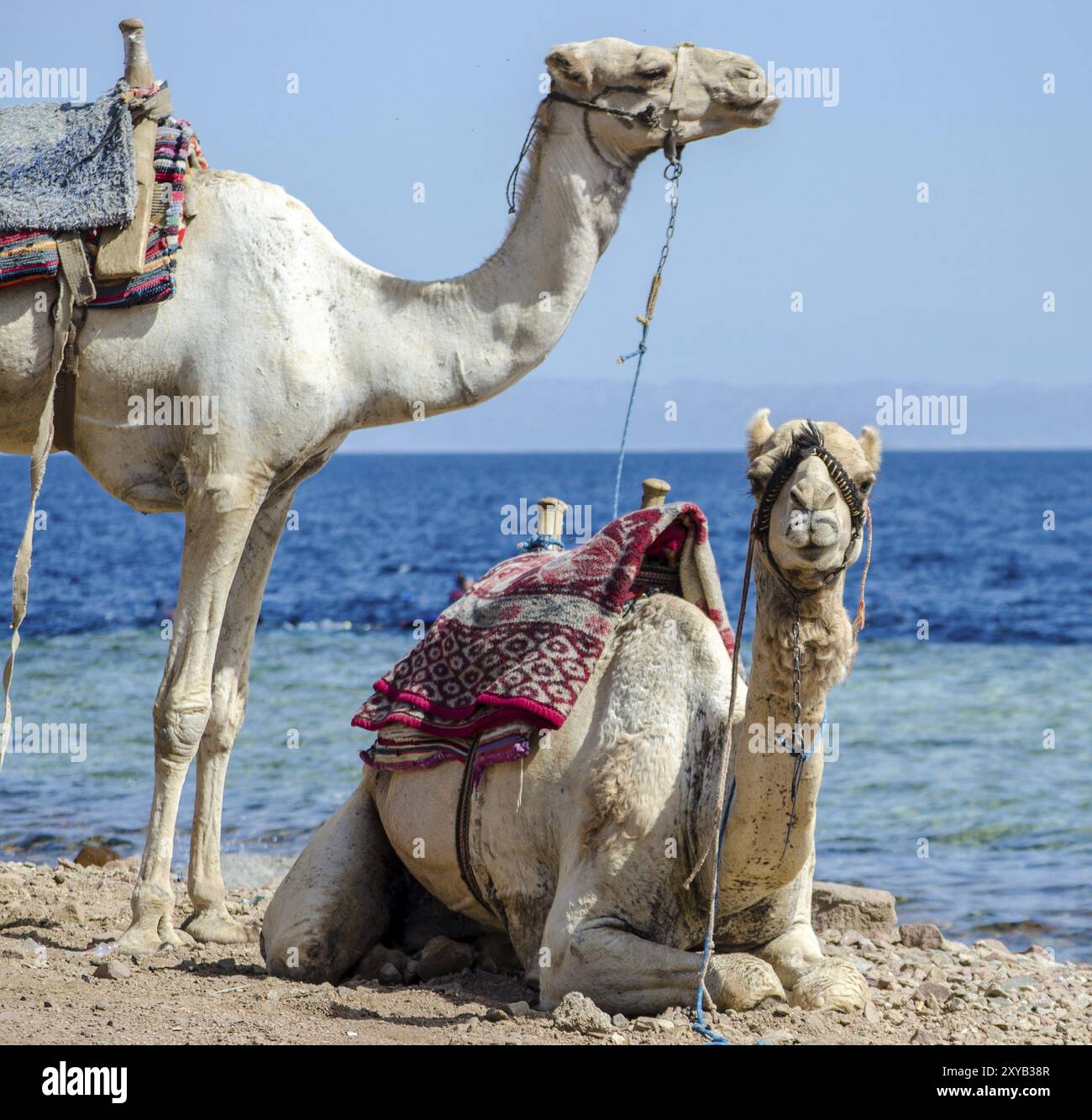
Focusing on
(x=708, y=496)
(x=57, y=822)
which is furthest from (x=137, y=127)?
(x=708, y=496)

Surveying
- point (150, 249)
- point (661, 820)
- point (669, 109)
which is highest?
point (669, 109)

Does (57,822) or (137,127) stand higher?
(137,127)

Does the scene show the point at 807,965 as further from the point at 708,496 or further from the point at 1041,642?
the point at 708,496

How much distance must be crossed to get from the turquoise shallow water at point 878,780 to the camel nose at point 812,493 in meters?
4.52

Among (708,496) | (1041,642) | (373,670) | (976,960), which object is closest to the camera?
(976,960)

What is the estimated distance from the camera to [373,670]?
19.2 meters

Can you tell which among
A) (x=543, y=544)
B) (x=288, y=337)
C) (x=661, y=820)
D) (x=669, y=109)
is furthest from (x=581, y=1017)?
(x=669, y=109)

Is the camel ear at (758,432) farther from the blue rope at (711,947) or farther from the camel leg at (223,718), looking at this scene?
the camel leg at (223,718)

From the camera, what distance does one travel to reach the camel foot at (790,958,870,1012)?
470cm

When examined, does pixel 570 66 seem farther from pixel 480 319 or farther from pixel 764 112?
pixel 480 319

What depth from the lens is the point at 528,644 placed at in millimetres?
5422

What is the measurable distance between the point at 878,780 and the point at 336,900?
24.4ft

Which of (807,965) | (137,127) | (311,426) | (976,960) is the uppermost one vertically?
(137,127)

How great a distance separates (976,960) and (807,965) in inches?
102
